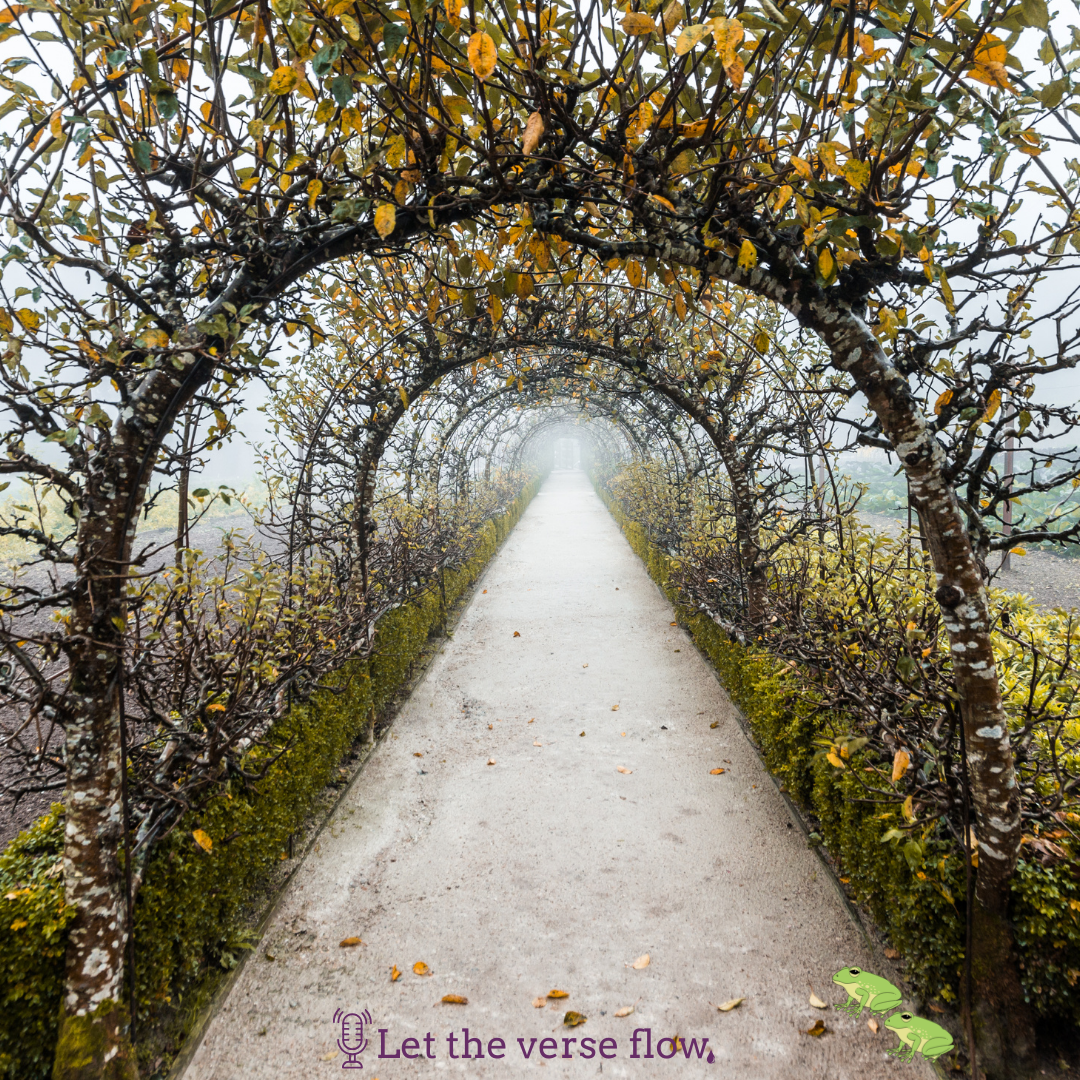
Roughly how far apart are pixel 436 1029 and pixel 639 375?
14.4ft

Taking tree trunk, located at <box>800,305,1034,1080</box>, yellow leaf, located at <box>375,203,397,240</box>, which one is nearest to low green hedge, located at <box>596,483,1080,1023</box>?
tree trunk, located at <box>800,305,1034,1080</box>

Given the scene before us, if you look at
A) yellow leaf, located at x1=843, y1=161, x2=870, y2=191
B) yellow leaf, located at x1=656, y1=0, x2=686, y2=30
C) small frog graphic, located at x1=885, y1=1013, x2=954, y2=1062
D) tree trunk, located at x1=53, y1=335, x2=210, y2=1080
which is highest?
yellow leaf, located at x1=656, y1=0, x2=686, y2=30

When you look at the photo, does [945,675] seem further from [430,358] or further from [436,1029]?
[430,358]

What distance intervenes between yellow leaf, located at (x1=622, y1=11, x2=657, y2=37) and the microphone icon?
3.22 m

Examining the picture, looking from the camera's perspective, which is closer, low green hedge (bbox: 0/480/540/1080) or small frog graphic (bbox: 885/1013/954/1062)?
low green hedge (bbox: 0/480/540/1080)

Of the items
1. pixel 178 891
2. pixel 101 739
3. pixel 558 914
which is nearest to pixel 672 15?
pixel 101 739

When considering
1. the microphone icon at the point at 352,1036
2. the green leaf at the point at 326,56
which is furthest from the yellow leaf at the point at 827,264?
the microphone icon at the point at 352,1036

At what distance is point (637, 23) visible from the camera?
1310mm

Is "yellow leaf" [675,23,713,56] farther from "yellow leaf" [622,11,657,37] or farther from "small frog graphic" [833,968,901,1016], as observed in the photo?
"small frog graphic" [833,968,901,1016]

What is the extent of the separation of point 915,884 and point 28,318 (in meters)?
3.38

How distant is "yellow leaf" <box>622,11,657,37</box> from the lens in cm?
130

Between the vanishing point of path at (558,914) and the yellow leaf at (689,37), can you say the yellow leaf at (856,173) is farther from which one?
the vanishing point of path at (558,914)

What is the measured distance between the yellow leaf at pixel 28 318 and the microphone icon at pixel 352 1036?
8.52 ft

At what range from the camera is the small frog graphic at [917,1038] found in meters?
1.94
